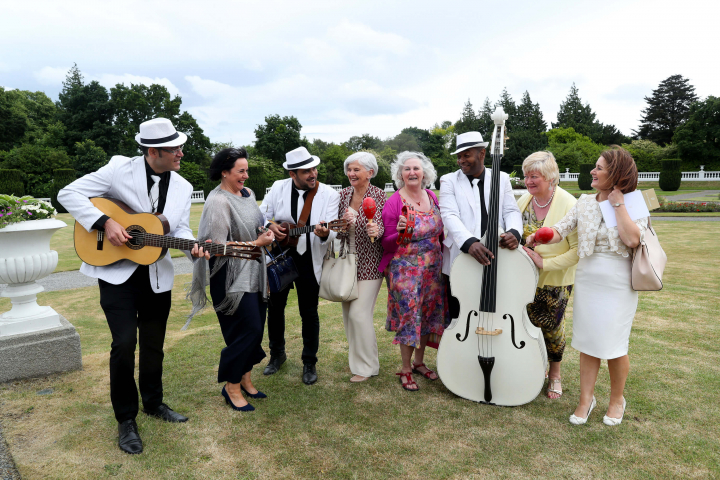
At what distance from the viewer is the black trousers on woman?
10.9 ft

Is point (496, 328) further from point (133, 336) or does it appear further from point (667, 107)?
point (667, 107)

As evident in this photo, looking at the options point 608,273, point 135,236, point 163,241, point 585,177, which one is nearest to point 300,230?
point 163,241

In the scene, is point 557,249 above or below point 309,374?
above

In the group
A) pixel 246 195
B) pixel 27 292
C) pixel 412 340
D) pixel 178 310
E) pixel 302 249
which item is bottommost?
pixel 178 310

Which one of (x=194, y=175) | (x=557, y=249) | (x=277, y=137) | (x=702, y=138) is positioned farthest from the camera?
(x=277, y=137)

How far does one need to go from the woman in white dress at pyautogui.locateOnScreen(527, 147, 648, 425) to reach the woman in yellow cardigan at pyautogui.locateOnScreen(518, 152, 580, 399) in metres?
0.33

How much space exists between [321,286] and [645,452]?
253 centimetres

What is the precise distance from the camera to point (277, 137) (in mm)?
51219

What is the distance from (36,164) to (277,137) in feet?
77.6

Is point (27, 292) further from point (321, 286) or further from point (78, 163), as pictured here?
point (78, 163)

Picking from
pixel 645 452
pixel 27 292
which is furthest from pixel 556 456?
pixel 27 292

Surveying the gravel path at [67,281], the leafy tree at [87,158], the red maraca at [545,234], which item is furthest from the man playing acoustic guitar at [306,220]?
the leafy tree at [87,158]

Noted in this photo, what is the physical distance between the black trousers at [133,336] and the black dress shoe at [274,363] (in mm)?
1070

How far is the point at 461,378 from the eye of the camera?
3486mm
